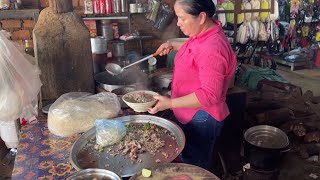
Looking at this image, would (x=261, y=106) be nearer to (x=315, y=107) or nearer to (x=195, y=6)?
(x=315, y=107)

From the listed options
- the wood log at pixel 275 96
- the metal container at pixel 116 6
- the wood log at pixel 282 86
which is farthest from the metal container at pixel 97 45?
the wood log at pixel 282 86

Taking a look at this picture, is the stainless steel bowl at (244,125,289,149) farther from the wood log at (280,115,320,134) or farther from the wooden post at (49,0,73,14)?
the wooden post at (49,0,73,14)

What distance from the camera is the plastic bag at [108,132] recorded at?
1.84 m

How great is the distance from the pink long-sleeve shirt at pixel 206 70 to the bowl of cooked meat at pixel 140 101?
0.79ft

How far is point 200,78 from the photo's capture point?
6.22 feet

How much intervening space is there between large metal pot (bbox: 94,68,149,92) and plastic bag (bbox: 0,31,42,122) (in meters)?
0.70

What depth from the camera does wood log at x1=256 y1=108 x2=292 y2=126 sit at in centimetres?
408

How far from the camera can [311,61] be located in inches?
328

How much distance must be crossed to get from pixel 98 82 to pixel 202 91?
1380 millimetres

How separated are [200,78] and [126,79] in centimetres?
146

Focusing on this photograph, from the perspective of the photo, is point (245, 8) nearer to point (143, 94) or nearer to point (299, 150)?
point (299, 150)

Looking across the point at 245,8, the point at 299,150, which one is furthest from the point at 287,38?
the point at 299,150

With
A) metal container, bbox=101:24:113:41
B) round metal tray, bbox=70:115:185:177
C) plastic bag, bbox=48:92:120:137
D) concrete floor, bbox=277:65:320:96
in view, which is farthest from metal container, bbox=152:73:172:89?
concrete floor, bbox=277:65:320:96

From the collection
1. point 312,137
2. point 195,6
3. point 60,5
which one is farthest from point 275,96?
point 60,5
